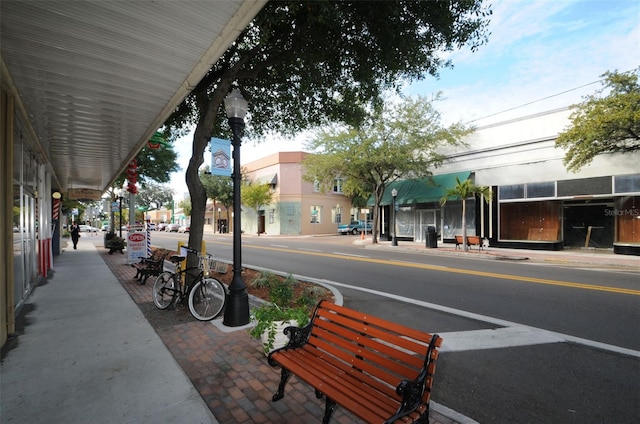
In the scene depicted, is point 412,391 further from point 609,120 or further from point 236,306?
point 609,120

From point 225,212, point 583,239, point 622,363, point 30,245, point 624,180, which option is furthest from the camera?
point 225,212

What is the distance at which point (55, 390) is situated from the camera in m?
3.34

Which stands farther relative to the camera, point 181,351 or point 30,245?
point 30,245

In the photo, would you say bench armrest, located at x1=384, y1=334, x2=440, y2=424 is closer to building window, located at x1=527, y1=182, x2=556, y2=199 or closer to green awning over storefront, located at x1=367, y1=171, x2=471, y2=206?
building window, located at x1=527, y1=182, x2=556, y2=199

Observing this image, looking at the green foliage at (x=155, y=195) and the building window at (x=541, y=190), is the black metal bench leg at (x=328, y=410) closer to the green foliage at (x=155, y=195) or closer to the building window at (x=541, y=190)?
the building window at (x=541, y=190)

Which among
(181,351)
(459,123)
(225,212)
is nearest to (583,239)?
(459,123)

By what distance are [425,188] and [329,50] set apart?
17.3 meters

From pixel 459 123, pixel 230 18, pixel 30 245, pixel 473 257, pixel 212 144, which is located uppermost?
pixel 459 123

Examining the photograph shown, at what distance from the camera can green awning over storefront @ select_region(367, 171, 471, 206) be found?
2180cm

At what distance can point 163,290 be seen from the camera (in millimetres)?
6352

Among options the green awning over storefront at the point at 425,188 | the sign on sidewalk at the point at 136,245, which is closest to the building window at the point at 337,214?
the green awning over storefront at the point at 425,188

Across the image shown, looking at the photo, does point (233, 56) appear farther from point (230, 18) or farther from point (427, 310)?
point (427, 310)

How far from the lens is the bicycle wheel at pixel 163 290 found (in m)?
6.25

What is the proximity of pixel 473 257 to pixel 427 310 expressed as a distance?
11.0 m
